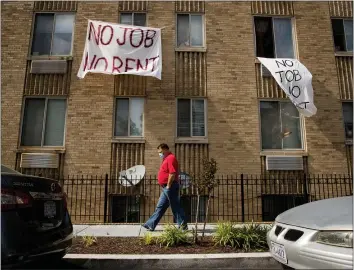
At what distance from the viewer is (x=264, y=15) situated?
38.0 ft

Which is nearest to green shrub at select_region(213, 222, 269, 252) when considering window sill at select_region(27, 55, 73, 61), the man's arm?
the man's arm

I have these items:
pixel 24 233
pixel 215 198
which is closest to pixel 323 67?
pixel 215 198

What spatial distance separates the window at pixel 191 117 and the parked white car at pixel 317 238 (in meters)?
6.31

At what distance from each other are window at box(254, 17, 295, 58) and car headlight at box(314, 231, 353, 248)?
8.63 metres

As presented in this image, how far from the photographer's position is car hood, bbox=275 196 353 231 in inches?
141

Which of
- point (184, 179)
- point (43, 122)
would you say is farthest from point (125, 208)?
point (43, 122)

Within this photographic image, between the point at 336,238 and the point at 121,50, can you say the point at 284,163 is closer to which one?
the point at 121,50

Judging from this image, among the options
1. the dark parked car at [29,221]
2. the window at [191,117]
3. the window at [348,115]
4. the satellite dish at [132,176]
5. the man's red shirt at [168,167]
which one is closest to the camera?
the dark parked car at [29,221]

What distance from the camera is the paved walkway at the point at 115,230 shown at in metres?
7.26

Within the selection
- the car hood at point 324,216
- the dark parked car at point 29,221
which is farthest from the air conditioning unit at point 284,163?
the dark parked car at point 29,221

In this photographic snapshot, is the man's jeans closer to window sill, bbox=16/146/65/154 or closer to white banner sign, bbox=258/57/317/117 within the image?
window sill, bbox=16/146/65/154

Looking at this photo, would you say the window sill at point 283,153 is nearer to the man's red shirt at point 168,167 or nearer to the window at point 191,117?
the window at point 191,117

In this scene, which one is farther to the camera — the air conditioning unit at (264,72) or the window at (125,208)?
the air conditioning unit at (264,72)

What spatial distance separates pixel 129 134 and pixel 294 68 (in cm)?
534
